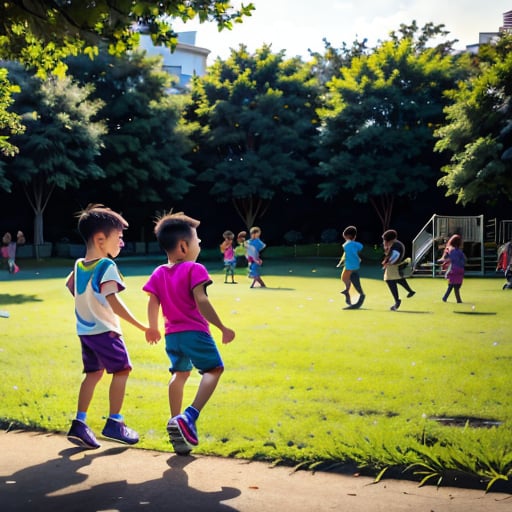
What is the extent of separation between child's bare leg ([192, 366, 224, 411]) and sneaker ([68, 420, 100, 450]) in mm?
809

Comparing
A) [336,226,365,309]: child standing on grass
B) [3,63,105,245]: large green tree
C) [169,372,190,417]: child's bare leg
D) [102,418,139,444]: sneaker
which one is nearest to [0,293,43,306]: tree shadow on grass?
[336,226,365,309]: child standing on grass

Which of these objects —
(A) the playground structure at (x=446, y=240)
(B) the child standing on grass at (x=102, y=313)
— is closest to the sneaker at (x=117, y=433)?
(B) the child standing on grass at (x=102, y=313)

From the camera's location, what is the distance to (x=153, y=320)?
5504mm

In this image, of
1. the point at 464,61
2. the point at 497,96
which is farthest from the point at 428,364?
the point at 464,61

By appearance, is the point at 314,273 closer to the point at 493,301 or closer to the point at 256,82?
the point at 493,301

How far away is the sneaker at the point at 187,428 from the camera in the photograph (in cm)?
523

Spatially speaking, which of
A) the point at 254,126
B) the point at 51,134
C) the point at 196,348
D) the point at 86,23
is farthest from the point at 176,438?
the point at 254,126

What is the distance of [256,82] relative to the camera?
1806 inches

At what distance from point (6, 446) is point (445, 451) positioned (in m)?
3.24

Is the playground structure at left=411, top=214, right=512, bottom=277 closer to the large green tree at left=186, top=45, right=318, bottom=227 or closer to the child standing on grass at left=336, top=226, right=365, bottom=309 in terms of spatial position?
the child standing on grass at left=336, top=226, right=365, bottom=309

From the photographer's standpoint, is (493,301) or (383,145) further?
(383,145)

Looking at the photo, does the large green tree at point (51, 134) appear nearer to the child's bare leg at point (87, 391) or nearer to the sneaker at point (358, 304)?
the sneaker at point (358, 304)

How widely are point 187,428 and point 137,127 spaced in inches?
1503

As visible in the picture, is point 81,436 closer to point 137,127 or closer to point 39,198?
point 39,198
